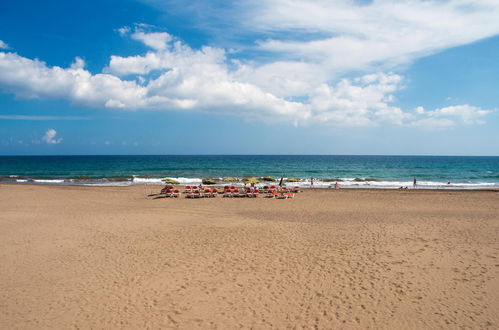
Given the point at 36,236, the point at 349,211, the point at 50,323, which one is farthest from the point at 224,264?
the point at 349,211

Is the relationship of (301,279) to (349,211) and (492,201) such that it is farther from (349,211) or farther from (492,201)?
(492,201)

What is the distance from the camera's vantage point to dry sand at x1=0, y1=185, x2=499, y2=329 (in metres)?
5.33

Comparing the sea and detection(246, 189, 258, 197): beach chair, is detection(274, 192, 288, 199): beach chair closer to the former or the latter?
detection(246, 189, 258, 197): beach chair

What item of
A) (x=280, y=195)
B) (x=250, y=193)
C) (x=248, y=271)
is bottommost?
(x=248, y=271)

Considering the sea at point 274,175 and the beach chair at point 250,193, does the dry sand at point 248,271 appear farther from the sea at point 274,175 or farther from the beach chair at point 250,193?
the sea at point 274,175

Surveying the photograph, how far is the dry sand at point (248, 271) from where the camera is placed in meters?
5.33

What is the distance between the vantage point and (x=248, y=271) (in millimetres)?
7137

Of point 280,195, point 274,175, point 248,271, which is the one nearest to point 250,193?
point 280,195

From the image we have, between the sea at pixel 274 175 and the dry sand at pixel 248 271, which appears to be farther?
the sea at pixel 274 175

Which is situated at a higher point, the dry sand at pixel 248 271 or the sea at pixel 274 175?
the sea at pixel 274 175

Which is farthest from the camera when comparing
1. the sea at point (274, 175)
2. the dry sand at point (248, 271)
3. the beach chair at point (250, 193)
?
the sea at point (274, 175)

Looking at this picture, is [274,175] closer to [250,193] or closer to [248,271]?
[250,193]

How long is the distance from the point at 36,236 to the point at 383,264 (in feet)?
37.2

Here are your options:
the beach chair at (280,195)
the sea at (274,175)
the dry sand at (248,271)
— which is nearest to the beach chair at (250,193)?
the beach chair at (280,195)
